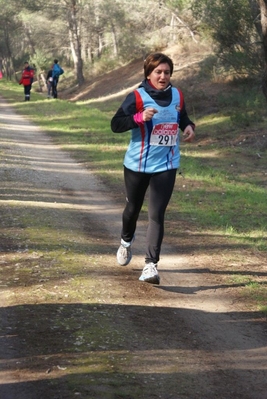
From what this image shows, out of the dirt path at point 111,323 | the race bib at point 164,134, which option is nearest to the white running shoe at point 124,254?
the dirt path at point 111,323

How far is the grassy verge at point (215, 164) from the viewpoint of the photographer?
9.95 metres

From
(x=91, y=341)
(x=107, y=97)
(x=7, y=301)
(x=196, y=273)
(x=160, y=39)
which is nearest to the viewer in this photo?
(x=91, y=341)

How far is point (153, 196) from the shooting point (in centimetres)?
686

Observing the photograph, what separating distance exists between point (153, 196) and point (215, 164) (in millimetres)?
10377

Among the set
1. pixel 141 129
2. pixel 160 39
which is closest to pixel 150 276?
pixel 141 129

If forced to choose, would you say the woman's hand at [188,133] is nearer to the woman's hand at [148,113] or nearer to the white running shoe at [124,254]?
the woman's hand at [148,113]

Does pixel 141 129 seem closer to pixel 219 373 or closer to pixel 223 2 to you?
pixel 219 373

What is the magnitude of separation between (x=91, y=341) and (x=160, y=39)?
38585mm

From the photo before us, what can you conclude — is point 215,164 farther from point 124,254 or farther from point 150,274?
point 150,274

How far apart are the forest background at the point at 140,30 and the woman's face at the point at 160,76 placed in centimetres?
960

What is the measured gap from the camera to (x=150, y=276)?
6.98m

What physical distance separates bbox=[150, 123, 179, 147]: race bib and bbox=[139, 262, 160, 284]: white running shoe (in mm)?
1160

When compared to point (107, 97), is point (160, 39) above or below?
above

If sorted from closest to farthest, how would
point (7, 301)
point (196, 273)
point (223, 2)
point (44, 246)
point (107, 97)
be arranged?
point (7, 301)
point (196, 273)
point (44, 246)
point (223, 2)
point (107, 97)
